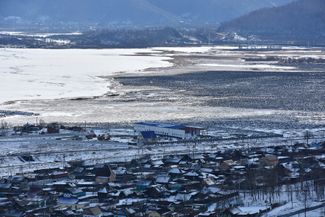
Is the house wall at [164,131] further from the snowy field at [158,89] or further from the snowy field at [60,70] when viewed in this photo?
the snowy field at [60,70]

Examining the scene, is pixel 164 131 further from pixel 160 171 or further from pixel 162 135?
pixel 160 171

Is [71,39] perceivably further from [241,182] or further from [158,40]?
[241,182]

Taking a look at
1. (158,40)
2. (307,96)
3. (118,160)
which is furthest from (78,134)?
(158,40)

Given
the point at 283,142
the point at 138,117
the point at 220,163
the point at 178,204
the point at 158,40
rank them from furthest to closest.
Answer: the point at 158,40 → the point at 138,117 → the point at 283,142 → the point at 220,163 → the point at 178,204

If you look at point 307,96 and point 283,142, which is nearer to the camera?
point 283,142

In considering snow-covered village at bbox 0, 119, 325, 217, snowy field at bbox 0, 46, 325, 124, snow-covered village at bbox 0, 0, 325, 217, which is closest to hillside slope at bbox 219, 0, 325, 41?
snow-covered village at bbox 0, 0, 325, 217

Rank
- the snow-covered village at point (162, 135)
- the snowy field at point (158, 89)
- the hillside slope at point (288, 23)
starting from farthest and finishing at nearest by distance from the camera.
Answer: the hillside slope at point (288, 23), the snowy field at point (158, 89), the snow-covered village at point (162, 135)

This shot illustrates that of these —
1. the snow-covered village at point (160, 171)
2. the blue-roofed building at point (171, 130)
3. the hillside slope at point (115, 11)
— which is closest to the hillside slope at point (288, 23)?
the hillside slope at point (115, 11)

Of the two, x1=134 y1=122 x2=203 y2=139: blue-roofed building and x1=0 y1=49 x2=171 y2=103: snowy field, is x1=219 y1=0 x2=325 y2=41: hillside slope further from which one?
x1=134 y1=122 x2=203 y2=139: blue-roofed building

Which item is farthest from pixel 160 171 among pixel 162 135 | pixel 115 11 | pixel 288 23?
pixel 115 11
